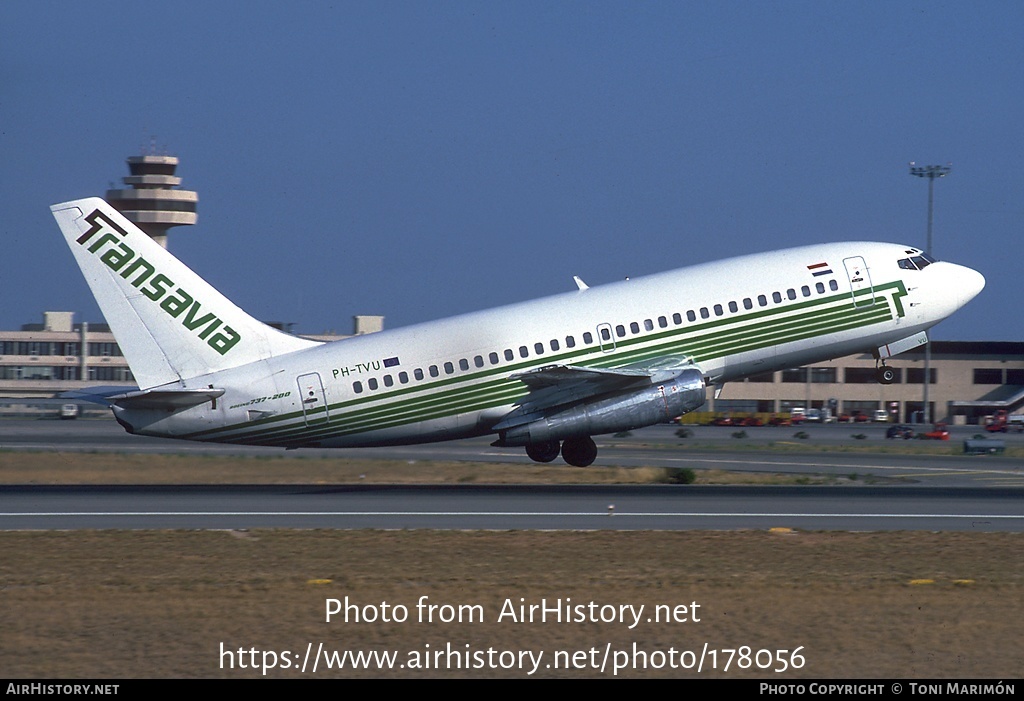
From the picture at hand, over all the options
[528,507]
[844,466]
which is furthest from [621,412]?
[844,466]

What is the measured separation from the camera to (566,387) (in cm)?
3962

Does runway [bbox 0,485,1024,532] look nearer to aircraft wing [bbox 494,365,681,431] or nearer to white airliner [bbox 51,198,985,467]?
white airliner [bbox 51,198,985,467]

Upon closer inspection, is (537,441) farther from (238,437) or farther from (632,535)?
(632,535)

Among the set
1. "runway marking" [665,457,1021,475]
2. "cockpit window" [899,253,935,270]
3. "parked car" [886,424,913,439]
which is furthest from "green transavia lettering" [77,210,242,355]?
"parked car" [886,424,913,439]

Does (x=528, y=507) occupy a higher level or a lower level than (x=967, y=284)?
lower

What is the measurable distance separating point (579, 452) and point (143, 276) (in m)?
15.3

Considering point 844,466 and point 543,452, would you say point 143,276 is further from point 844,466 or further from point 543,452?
point 844,466

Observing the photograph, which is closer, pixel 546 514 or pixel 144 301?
pixel 546 514

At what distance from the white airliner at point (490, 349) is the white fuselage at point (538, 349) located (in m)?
0.04

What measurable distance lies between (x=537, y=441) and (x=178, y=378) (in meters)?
11.3

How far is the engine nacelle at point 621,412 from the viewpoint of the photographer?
38.9 meters

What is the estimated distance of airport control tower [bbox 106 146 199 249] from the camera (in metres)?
151

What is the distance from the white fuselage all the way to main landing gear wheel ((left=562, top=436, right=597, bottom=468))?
12.2 ft
